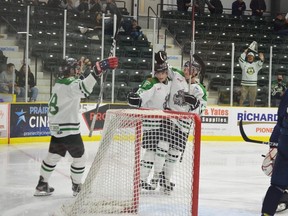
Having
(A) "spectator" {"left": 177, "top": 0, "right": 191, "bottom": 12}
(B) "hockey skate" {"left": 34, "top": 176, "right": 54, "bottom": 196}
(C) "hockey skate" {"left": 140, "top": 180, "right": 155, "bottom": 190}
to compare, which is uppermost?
(A) "spectator" {"left": 177, "top": 0, "right": 191, "bottom": 12}

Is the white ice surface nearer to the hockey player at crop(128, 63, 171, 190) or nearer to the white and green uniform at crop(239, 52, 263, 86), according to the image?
the hockey player at crop(128, 63, 171, 190)

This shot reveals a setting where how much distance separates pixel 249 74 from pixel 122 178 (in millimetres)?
7350

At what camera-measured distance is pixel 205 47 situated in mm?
11641

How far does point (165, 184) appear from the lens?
16.3 ft

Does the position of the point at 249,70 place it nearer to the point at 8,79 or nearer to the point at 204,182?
the point at 8,79

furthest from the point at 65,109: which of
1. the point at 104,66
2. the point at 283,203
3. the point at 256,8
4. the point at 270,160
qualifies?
the point at 256,8

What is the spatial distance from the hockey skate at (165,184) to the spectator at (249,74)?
635cm

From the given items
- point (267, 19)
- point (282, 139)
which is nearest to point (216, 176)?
point (282, 139)

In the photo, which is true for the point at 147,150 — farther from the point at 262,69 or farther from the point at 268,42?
the point at 268,42

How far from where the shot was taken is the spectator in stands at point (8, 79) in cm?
950

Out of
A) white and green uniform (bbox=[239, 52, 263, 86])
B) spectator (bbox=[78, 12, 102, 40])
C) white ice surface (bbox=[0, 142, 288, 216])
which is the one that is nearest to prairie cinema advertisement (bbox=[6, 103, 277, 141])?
white and green uniform (bbox=[239, 52, 263, 86])

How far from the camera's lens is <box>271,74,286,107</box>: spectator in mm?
11460

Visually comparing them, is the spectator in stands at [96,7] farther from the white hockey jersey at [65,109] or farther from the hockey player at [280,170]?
the hockey player at [280,170]

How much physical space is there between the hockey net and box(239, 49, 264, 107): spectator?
6.80m
